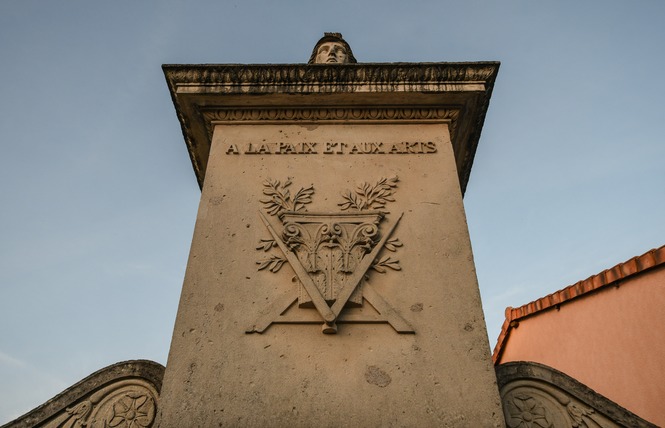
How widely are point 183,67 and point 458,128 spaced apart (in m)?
2.75

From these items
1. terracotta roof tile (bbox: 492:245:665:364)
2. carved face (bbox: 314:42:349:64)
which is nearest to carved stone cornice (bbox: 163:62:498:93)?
carved face (bbox: 314:42:349:64)

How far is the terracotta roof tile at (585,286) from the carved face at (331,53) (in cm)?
496

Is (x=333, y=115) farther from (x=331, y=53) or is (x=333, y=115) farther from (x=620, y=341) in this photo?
(x=620, y=341)

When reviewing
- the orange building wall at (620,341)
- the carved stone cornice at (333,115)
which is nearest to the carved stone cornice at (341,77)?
the carved stone cornice at (333,115)

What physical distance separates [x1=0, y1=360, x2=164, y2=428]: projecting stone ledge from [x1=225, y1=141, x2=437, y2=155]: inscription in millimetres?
1970

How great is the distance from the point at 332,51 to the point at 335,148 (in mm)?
2152

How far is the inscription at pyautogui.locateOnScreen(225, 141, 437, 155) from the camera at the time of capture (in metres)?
4.12

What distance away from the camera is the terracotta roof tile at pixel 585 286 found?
6.31 metres

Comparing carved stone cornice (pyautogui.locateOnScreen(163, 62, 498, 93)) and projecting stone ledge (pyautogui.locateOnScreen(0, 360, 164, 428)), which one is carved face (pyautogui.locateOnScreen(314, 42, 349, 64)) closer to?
carved stone cornice (pyautogui.locateOnScreen(163, 62, 498, 93))

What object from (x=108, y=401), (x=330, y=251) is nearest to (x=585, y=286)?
(x=330, y=251)

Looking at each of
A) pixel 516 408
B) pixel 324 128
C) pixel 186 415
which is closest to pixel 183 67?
pixel 324 128

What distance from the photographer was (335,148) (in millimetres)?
4160

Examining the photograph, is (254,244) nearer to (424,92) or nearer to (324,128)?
(324,128)

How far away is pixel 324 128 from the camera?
171 inches
